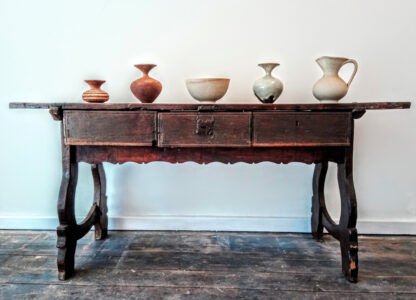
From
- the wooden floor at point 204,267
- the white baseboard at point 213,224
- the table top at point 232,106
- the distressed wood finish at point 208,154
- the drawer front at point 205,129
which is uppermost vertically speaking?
the table top at point 232,106

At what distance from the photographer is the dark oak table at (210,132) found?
148cm

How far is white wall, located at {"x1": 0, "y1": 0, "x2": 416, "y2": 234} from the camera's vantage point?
1986 mm

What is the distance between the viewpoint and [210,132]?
1.49m

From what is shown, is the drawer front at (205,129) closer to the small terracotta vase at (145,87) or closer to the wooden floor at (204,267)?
the small terracotta vase at (145,87)

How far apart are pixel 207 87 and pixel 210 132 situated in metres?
0.23

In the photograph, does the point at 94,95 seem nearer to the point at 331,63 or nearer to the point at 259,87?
the point at 259,87

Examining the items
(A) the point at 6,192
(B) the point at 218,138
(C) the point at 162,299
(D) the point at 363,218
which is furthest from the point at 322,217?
(A) the point at 6,192

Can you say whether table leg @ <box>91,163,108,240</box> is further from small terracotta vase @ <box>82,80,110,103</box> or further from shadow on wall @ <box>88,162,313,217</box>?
small terracotta vase @ <box>82,80,110,103</box>

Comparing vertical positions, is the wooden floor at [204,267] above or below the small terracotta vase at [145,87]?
below

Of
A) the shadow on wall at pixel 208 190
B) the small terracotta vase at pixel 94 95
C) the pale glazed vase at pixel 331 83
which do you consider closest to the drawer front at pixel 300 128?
the pale glazed vase at pixel 331 83

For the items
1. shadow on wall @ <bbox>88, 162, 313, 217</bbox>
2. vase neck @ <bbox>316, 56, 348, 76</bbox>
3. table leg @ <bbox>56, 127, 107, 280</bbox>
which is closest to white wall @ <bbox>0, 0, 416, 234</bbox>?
shadow on wall @ <bbox>88, 162, 313, 217</bbox>

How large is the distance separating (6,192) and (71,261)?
2.96 feet

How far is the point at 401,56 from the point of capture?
1.99m

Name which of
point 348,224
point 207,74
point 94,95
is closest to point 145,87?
point 94,95
